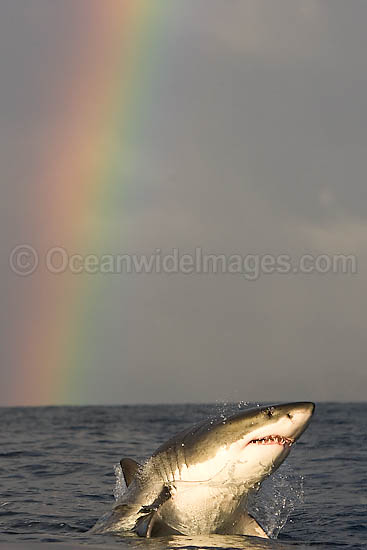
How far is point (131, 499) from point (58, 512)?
167 inches

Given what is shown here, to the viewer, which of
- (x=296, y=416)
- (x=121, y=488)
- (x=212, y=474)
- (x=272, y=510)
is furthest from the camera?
(x=121, y=488)

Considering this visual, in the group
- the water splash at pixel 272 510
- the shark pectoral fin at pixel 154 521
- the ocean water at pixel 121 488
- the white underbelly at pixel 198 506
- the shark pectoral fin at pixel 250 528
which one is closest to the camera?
the shark pectoral fin at pixel 154 521

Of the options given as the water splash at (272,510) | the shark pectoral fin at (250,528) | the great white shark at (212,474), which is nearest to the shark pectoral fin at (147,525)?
the great white shark at (212,474)

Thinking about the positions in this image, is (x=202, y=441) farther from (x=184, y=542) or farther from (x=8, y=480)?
(x=8, y=480)

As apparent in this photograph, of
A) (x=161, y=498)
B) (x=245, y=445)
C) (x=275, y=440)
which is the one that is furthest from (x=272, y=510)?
(x=275, y=440)

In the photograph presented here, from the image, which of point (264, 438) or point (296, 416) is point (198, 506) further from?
point (296, 416)

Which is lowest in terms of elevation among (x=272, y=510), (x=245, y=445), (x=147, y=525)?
(x=147, y=525)

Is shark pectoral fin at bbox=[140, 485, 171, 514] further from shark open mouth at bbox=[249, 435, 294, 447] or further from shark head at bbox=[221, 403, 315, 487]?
shark open mouth at bbox=[249, 435, 294, 447]

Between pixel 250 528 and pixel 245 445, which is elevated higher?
Answer: pixel 245 445

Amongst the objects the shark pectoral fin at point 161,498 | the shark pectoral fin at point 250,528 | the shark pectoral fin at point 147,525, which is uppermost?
the shark pectoral fin at point 161,498

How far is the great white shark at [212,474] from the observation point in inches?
314

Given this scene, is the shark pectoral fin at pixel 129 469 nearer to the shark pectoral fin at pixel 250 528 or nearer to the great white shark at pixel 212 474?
the great white shark at pixel 212 474

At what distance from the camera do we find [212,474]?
8234mm

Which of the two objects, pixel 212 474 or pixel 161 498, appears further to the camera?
pixel 161 498
